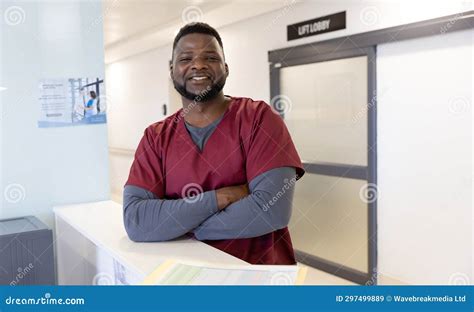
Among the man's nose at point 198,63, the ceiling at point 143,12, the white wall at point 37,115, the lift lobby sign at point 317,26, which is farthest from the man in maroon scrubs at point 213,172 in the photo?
the ceiling at point 143,12

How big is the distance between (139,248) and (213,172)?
0.38 m

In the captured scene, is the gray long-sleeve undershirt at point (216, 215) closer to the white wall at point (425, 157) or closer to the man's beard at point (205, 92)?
the man's beard at point (205, 92)

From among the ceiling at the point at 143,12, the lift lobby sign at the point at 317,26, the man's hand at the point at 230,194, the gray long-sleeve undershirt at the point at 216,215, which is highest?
the ceiling at the point at 143,12

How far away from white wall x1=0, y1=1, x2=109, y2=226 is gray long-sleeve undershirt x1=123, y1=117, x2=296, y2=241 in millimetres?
966

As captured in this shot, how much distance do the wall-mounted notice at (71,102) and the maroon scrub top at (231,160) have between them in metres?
0.89

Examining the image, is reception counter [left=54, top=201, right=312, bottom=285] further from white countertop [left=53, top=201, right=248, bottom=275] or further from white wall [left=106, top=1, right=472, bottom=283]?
white wall [left=106, top=1, right=472, bottom=283]

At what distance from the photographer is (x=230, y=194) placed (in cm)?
174

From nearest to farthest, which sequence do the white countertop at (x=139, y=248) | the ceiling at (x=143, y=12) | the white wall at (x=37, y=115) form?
the white countertop at (x=139, y=248), the white wall at (x=37, y=115), the ceiling at (x=143, y=12)

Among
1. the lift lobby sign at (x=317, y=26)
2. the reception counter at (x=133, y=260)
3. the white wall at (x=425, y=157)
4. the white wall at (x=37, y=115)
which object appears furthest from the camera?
the lift lobby sign at (x=317, y=26)

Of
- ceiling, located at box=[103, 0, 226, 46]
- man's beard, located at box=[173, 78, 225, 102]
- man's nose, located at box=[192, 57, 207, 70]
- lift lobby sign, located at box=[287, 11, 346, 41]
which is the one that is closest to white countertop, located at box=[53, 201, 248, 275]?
man's beard, located at box=[173, 78, 225, 102]

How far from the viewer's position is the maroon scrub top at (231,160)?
177 centimetres

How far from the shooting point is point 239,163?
1798 mm

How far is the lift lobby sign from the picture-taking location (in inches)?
154

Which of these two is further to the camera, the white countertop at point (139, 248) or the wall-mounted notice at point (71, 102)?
the wall-mounted notice at point (71, 102)
